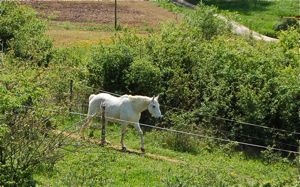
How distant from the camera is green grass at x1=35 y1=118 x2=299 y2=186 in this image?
1347 cm

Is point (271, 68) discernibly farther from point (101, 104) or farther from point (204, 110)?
point (101, 104)

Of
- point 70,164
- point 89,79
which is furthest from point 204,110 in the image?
point 70,164

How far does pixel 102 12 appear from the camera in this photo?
57.2 m

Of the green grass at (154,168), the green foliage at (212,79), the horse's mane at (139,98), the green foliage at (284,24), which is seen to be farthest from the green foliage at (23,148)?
the green foliage at (284,24)

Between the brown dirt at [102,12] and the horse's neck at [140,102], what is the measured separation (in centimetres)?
3083

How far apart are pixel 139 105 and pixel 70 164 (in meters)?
5.66

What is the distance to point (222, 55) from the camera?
25.6 metres

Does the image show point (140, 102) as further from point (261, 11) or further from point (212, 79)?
point (261, 11)

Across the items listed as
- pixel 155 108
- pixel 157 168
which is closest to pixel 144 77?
pixel 155 108

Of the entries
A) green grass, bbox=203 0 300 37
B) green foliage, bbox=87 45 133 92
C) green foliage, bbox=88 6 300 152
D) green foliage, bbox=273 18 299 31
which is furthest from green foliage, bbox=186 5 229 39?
green foliage, bbox=273 18 299 31

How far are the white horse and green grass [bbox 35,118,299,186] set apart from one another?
2.88 feet

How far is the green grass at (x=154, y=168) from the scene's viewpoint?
1347 cm

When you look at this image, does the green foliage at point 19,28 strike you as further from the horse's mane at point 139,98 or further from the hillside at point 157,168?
the horse's mane at point 139,98

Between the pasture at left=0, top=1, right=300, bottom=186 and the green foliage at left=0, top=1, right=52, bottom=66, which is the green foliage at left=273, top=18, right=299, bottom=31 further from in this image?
the green foliage at left=0, top=1, right=52, bottom=66
